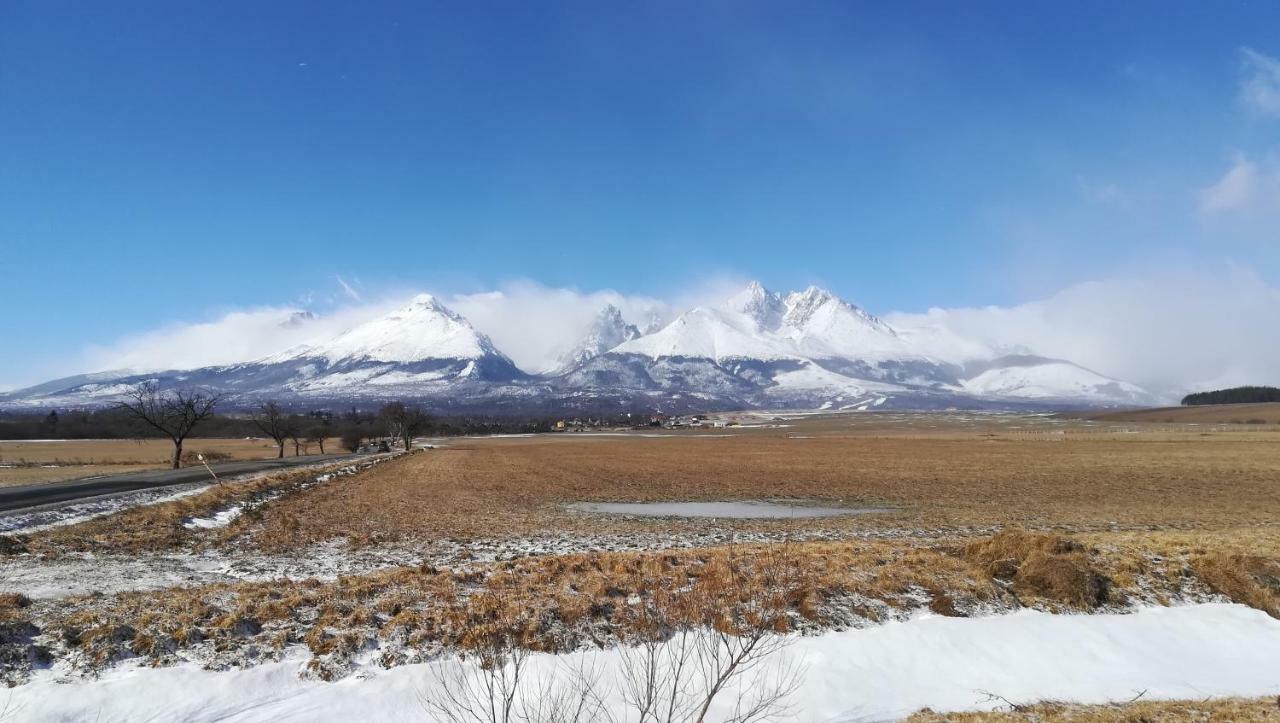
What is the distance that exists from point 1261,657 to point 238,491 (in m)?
38.6

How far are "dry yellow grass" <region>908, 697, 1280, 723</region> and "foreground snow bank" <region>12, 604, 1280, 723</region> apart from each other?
38cm

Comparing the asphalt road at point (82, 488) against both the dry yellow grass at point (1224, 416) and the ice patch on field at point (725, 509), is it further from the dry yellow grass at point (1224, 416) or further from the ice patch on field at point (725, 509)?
the dry yellow grass at point (1224, 416)

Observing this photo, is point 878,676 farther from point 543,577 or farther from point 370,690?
point 370,690

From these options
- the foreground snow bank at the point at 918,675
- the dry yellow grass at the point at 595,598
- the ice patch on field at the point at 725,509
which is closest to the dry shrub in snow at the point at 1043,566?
the dry yellow grass at the point at 595,598

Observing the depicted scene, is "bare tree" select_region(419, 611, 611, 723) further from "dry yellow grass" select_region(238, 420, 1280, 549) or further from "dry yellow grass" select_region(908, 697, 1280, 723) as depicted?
"dry yellow grass" select_region(238, 420, 1280, 549)

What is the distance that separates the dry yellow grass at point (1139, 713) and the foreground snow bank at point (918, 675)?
38 centimetres

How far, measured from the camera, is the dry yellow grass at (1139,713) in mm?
9094

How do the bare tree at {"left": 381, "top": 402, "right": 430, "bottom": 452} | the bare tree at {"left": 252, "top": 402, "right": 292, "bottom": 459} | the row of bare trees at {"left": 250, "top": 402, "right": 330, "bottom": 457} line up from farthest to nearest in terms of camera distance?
the bare tree at {"left": 381, "top": 402, "right": 430, "bottom": 452}
the row of bare trees at {"left": 250, "top": 402, "right": 330, "bottom": 457}
the bare tree at {"left": 252, "top": 402, "right": 292, "bottom": 459}

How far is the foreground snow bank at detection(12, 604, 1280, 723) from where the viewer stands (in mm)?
9125

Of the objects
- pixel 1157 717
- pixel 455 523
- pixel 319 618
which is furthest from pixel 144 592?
pixel 1157 717

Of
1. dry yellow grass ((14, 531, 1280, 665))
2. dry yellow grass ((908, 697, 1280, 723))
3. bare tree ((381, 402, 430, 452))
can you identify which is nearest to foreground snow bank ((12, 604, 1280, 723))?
dry yellow grass ((908, 697, 1280, 723))

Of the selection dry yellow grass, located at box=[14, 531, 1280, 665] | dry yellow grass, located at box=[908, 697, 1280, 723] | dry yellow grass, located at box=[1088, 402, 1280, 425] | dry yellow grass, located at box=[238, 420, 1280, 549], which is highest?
dry yellow grass, located at box=[14, 531, 1280, 665]

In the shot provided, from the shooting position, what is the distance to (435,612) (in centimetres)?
1170

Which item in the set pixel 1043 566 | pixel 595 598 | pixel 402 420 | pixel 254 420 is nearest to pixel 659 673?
pixel 595 598
